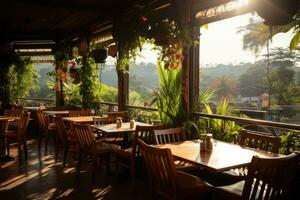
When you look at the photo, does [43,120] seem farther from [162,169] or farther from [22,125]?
[162,169]

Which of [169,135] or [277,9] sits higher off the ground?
[277,9]

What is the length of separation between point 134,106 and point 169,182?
409 cm

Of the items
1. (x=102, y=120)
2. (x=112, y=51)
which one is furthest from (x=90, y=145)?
(x=112, y=51)

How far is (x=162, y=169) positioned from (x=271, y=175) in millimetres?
913

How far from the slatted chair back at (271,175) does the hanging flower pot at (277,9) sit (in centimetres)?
114

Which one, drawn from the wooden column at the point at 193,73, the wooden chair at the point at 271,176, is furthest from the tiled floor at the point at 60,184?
the wooden chair at the point at 271,176

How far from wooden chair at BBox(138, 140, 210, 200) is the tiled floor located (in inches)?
38.4

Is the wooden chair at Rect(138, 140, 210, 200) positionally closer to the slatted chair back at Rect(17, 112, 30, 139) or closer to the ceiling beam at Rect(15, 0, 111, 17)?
the slatted chair back at Rect(17, 112, 30, 139)

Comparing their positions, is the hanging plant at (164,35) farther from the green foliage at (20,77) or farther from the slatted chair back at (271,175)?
the green foliage at (20,77)

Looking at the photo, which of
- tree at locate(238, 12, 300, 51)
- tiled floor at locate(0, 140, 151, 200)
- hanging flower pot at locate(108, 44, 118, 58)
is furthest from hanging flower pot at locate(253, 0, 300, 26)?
hanging flower pot at locate(108, 44, 118, 58)

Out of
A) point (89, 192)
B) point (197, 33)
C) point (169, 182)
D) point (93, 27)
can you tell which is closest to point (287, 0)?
point (169, 182)

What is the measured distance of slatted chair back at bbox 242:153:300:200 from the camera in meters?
2.29

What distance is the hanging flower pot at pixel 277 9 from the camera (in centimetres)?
256

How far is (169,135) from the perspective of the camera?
396cm
